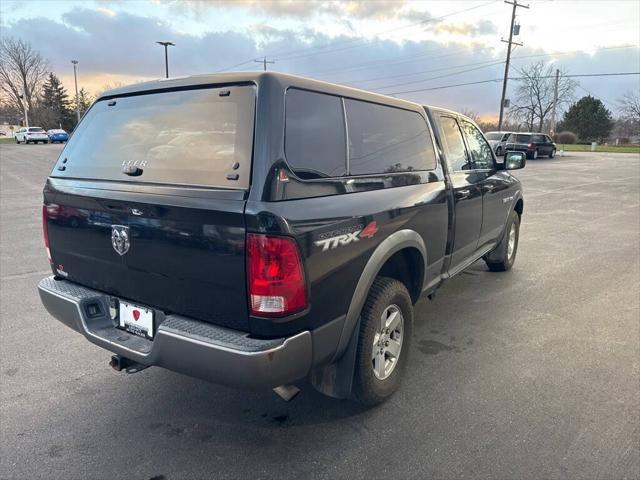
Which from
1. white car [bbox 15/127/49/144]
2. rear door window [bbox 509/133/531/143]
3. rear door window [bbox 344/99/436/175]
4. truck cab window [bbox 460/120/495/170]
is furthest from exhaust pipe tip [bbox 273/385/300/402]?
white car [bbox 15/127/49/144]

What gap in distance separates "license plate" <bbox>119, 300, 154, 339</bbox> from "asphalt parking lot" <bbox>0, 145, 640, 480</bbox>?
2.11 ft

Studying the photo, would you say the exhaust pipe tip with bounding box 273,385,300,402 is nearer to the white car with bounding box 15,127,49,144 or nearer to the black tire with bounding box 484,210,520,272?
the black tire with bounding box 484,210,520,272

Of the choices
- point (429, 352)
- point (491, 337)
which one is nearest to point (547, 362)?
point (491, 337)

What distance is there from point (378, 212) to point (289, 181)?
769mm

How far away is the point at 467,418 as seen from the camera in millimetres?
2904

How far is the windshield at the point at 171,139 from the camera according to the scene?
7.57ft

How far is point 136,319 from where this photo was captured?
2.61 meters

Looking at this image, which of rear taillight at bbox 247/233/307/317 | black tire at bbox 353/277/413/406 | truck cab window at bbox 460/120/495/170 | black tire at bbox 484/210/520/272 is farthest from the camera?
black tire at bbox 484/210/520/272

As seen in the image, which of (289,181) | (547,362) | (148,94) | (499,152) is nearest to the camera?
(289,181)

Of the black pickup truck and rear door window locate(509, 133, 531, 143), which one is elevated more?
rear door window locate(509, 133, 531, 143)

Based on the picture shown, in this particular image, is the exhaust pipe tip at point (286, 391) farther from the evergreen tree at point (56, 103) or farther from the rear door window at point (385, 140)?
the evergreen tree at point (56, 103)

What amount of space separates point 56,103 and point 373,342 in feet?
289

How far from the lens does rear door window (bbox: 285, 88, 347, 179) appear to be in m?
2.35

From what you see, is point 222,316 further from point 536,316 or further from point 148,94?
point 536,316
